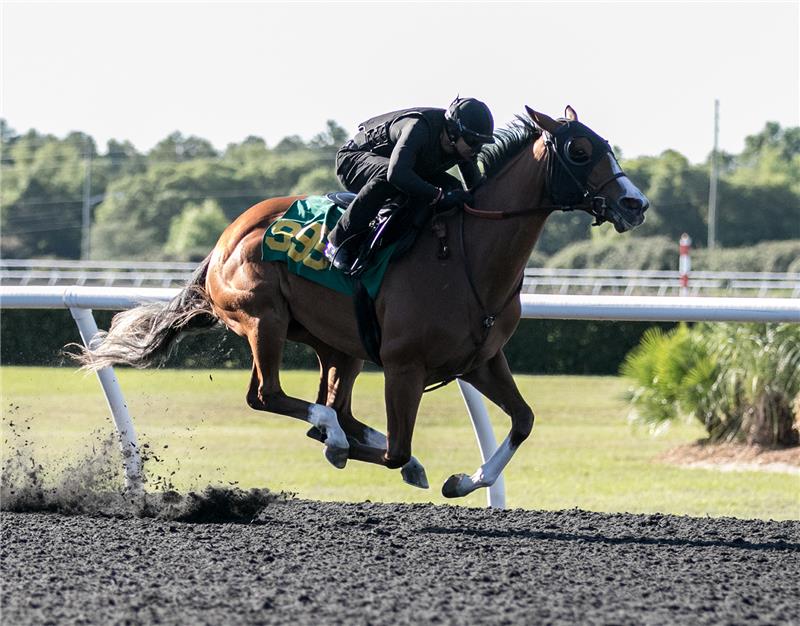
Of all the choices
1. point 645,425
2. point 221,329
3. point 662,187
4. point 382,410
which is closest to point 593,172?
point 221,329

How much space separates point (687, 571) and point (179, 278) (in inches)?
1113

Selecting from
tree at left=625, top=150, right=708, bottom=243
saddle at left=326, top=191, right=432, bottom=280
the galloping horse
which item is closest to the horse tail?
the galloping horse

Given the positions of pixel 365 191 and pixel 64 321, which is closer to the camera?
pixel 365 191

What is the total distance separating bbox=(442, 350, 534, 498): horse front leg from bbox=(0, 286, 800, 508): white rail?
286mm

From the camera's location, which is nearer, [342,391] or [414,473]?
[414,473]

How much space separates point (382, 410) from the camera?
12938 mm

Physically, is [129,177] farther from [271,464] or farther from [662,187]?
[271,464]

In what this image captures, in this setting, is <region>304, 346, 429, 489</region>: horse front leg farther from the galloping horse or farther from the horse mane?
the horse mane

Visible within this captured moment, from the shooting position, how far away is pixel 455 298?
15.6 ft

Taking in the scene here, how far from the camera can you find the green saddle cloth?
490cm

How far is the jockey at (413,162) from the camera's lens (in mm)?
4703

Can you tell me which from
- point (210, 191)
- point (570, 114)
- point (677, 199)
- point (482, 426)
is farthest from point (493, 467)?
point (210, 191)

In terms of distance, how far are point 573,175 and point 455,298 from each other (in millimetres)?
626

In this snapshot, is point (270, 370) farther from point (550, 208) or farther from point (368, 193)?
point (550, 208)
